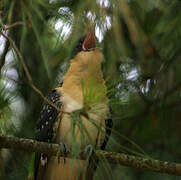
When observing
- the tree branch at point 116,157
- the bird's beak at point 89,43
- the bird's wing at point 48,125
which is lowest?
the tree branch at point 116,157

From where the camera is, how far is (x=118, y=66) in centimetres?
316

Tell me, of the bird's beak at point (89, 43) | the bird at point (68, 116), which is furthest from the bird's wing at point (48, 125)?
the bird's beak at point (89, 43)

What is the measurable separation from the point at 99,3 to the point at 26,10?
21.6 inches

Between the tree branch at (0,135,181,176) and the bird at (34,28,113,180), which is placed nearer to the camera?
the tree branch at (0,135,181,176)

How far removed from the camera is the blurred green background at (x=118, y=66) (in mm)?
2357

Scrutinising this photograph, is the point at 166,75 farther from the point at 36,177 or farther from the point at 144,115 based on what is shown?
the point at 36,177

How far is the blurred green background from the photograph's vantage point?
7.73ft

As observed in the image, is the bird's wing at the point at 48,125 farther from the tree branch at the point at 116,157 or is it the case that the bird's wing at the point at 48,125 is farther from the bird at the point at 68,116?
the tree branch at the point at 116,157

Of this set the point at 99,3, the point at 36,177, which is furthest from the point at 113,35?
the point at 36,177

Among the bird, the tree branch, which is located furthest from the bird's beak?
the tree branch

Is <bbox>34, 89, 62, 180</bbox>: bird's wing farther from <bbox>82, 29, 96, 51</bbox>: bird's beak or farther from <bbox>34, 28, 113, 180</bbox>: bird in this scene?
<bbox>82, 29, 96, 51</bbox>: bird's beak

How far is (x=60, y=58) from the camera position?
10.6 feet

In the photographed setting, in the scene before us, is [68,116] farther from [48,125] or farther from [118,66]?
[118,66]

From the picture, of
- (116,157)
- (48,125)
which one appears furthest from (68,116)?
(116,157)
